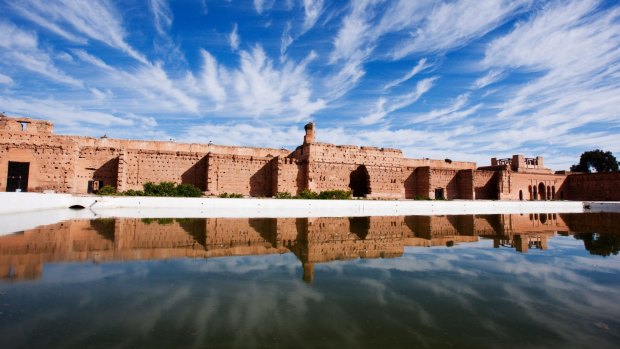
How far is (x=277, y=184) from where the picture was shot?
88.9 ft

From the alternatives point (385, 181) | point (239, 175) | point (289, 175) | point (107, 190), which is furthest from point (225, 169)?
point (385, 181)

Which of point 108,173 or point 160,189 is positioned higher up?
point 108,173

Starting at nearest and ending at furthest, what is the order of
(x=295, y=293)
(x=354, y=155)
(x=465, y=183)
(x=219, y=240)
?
(x=295, y=293) < (x=219, y=240) < (x=354, y=155) < (x=465, y=183)

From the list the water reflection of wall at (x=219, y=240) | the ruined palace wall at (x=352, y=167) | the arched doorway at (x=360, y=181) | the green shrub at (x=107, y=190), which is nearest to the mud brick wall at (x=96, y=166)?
the green shrub at (x=107, y=190)

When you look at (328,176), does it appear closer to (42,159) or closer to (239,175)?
(239,175)

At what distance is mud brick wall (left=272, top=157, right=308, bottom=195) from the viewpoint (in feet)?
89.7

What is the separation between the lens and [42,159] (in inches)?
880

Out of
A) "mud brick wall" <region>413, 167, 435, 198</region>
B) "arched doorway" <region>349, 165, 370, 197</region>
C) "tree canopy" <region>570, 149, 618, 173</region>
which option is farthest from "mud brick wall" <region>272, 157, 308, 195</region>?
"tree canopy" <region>570, 149, 618, 173</region>

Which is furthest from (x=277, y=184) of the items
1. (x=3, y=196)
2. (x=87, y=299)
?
(x=87, y=299)

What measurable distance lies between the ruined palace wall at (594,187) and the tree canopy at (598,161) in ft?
73.4

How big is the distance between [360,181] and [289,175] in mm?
7234

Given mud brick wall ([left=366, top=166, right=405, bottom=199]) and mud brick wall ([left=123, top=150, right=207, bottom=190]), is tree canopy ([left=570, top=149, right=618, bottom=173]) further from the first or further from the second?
mud brick wall ([left=123, top=150, right=207, bottom=190])

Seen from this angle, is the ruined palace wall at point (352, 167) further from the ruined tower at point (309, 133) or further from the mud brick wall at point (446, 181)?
the mud brick wall at point (446, 181)

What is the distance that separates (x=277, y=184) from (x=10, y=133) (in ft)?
57.8
